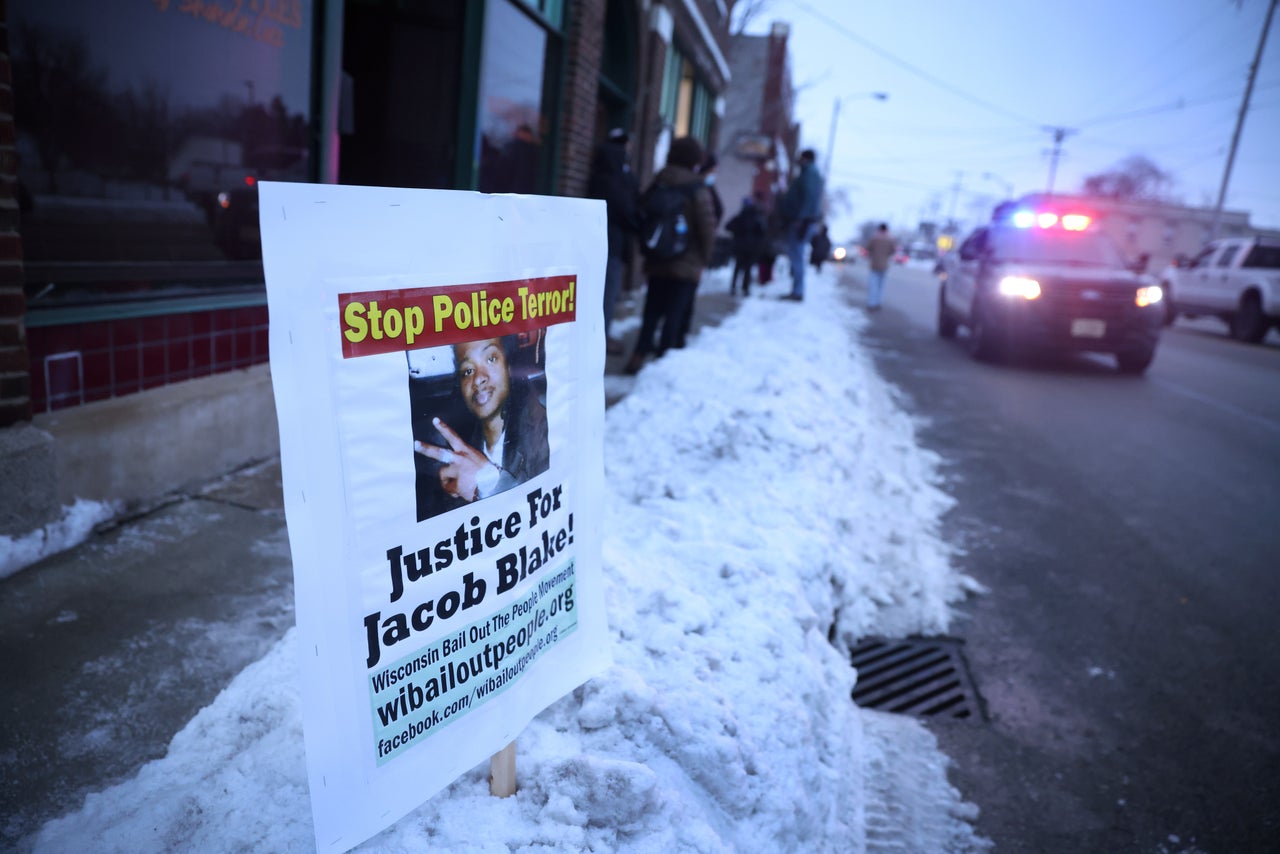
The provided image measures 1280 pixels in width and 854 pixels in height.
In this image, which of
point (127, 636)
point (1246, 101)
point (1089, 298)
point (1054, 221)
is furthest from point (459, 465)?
point (1246, 101)

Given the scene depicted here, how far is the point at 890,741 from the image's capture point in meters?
3.11

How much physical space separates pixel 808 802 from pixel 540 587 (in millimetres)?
1079

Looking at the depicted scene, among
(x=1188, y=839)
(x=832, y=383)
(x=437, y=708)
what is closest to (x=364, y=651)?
(x=437, y=708)

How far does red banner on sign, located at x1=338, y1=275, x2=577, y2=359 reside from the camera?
4.78 feet

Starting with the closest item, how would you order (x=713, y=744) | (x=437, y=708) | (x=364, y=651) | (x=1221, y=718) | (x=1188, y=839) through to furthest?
(x=364, y=651)
(x=437, y=708)
(x=713, y=744)
(x=1188, y=839)
(x=1221, y=718)

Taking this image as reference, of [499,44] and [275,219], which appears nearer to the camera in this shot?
[275,219]

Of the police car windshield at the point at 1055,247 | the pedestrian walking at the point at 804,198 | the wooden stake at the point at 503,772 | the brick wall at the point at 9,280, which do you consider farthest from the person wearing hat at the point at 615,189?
the police car windshield at the point at 1055,247

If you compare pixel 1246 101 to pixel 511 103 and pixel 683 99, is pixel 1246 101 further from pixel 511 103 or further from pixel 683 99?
pixel 511 103

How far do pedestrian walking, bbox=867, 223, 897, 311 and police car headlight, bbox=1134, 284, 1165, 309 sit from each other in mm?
7746

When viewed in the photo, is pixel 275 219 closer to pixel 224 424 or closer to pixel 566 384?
pixel 566 384

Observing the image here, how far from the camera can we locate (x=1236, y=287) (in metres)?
19.0

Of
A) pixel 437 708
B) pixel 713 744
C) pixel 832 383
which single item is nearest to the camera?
pixel 437 708

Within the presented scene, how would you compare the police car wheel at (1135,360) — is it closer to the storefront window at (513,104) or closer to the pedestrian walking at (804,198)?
the pedestrian walking at (804,198)

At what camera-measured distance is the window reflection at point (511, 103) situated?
268 inches
